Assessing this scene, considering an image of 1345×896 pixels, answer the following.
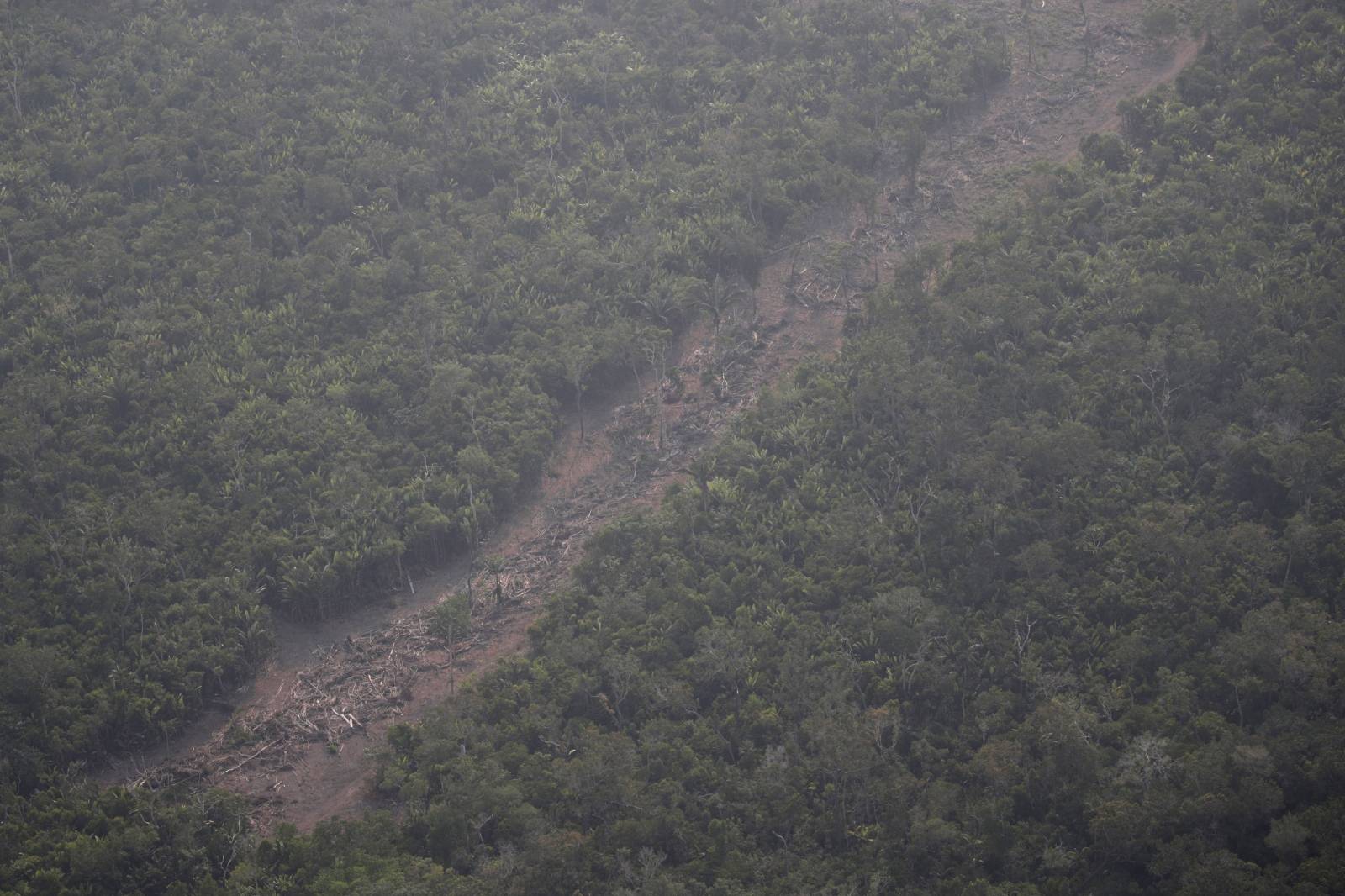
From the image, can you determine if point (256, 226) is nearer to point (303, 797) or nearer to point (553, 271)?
point (553, 271)

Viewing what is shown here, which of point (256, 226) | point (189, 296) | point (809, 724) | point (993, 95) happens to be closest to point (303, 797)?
point (809, 724)

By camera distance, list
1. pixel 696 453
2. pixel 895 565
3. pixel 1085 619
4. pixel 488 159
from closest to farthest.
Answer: pixel 1085 619 → pixel 895 565 → pixel 696 453 → pixel 488 159

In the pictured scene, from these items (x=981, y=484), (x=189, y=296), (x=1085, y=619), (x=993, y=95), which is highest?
(x=189, y=296)

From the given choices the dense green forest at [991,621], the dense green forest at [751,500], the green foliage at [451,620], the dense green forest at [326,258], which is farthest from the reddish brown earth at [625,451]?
the dense green forest at [991,621]

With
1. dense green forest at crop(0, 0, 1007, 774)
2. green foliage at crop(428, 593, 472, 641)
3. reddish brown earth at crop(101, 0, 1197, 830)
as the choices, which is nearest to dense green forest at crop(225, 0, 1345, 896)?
reddish brown earth at crop(101, 0, 1197, 830)

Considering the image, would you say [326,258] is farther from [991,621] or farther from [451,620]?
[991,621]

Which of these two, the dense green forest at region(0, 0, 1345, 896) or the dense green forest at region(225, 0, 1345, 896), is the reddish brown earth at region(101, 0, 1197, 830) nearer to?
the dense green forest at region(0, 0, 1345, 896)
